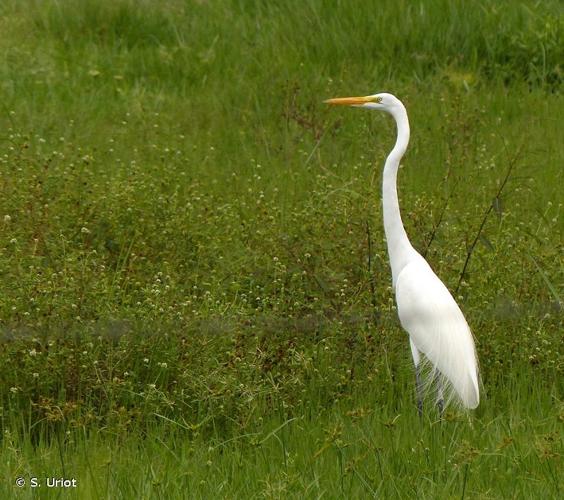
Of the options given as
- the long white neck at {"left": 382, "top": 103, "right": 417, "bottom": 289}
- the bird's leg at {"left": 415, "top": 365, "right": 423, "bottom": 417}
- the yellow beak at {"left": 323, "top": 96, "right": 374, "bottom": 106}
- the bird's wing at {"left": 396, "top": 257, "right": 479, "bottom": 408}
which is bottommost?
the bird's leg at {"left": 415, "top": 365, "right": 423, "bottom": 417}

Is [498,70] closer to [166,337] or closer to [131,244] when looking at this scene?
[131,244]

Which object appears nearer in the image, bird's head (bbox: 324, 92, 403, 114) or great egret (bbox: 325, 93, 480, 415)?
great egret (bbox: 325, 93, 480, 415)

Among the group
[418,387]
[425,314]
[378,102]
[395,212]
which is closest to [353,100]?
[378,102]

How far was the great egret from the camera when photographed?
4.87m

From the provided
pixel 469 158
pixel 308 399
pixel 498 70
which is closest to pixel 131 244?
pixel 308 399

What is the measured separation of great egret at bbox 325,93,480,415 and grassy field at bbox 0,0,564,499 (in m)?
0.16

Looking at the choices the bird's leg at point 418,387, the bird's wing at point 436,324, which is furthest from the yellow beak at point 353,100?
the bird's leg at point 418,387

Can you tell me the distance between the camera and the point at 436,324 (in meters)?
5.00

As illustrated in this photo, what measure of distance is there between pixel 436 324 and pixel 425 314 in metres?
0.06

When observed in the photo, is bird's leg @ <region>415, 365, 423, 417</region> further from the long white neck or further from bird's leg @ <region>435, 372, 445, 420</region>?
the long white neck

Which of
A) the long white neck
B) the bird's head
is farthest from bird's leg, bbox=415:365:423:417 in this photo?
the bird's head

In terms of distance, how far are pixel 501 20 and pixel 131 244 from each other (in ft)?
12.8

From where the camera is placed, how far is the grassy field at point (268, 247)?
4273mm

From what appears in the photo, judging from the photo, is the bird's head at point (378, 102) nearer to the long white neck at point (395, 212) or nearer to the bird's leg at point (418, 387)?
the long white neck at point (395, 212)
